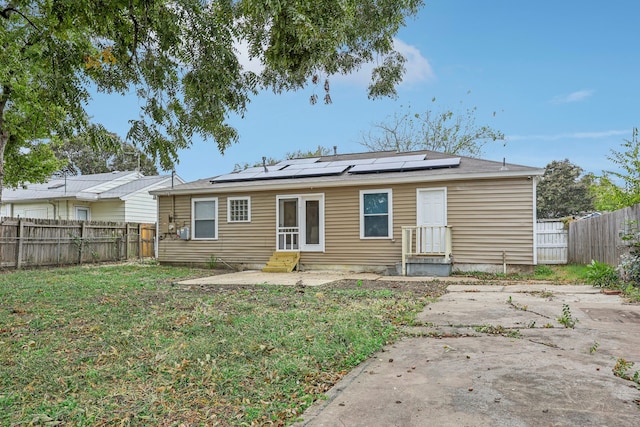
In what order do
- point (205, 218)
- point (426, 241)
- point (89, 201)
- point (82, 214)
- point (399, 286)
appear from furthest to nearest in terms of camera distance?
point (82, 214), point (89, 201), point (205, 218), point (426, 241), point (399, 286)

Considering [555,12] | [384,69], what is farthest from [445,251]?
[555,12]

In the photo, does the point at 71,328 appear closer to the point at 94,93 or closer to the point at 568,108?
the point at 94,93

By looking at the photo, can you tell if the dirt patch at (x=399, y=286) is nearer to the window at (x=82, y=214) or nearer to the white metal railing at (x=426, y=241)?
the white metal railing at (x=426, y=241)

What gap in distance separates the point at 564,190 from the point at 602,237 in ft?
61.9

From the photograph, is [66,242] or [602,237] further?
[66,242]

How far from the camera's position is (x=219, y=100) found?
508 centimetres

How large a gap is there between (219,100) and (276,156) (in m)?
26.5

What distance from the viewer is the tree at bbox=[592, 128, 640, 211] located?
10.9 m

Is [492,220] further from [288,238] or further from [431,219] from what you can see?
[288,238]

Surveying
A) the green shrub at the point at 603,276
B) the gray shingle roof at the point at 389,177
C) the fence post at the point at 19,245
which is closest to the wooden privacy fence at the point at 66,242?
the fence post at the point at 19,245

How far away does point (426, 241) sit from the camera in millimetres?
10898

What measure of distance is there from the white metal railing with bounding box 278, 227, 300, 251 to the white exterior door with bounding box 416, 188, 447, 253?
134 inches

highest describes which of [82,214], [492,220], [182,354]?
[82,214]

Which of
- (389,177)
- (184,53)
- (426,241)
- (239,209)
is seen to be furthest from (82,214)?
(184,53)
